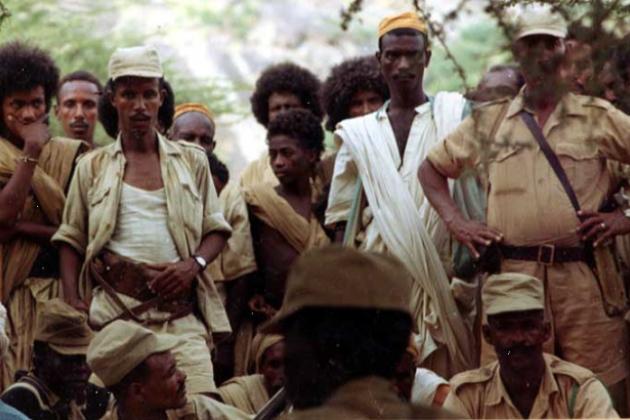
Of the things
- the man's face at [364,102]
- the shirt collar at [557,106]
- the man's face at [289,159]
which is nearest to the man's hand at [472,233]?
the shirt collar at [557,106]

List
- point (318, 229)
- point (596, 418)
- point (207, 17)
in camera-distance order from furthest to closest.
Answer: point (207, 17)
point (318, 229)
point (596, 418)

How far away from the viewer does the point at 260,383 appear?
33.7ft

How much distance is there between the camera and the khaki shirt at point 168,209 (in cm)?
1038

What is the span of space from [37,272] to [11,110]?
825 mm

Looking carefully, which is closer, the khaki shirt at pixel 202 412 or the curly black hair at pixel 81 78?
the khaki shirt at pixel 202 412

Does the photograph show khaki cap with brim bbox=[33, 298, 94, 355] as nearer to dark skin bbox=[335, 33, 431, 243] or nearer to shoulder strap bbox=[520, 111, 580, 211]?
dark skin bbox=[335, 33, 431, 243]

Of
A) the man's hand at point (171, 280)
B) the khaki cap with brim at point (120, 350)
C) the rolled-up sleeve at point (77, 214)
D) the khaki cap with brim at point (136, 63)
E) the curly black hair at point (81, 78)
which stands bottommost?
the khaki cap with brim at point (120, 350)

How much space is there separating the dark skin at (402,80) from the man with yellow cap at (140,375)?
6.63 feet

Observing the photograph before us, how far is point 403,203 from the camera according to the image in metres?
10.6

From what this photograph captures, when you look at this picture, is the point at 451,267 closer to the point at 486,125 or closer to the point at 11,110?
the point at 486,125

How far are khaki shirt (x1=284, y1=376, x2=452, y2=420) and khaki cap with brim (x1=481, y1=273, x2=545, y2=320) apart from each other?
3892mm

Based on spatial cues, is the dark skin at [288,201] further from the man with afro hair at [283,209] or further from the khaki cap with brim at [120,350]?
the khaki cap with brim at [120,350]

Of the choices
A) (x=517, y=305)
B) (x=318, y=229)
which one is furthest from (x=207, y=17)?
(x=517, y=305)

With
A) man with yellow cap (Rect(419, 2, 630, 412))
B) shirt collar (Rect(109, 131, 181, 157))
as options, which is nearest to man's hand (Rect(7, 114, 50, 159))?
shirt collar (Rect(109, 131, 181, 157))
